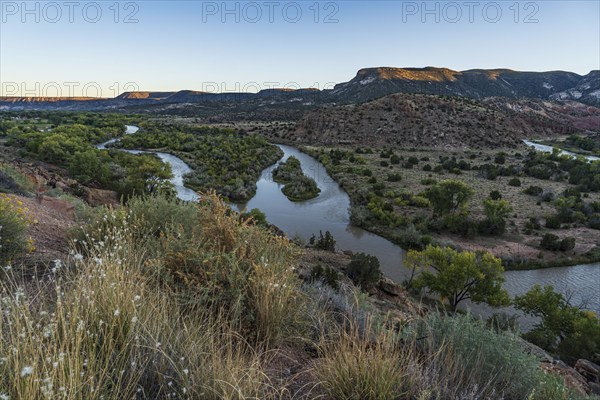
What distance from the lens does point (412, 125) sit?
237ft

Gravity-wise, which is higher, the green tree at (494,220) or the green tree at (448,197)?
the green tree at (448,197)

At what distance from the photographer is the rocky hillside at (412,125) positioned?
69.2m

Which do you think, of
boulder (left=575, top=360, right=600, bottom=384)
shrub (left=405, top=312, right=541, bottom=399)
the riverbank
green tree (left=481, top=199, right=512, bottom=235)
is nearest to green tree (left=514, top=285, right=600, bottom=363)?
boulder (left=575, top=360, right=600, bottom=384)

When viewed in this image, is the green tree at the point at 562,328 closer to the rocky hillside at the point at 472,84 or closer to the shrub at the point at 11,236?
Answer: the shrub at the point at 11,236

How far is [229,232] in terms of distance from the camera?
4320 mm

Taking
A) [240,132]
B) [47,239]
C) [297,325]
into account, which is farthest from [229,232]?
[240,132]

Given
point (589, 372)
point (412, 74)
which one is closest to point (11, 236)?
point (589, 372)

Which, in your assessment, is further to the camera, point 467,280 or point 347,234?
point 347,234

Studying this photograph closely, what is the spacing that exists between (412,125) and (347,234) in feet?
178

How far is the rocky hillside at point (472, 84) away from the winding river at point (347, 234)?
10194 centimetres

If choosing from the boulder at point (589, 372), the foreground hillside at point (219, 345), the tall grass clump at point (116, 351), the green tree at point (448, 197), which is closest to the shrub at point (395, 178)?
the green tree at point (448, 197)

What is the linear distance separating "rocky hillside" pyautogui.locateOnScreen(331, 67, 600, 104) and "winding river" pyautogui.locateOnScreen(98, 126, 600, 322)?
334ft

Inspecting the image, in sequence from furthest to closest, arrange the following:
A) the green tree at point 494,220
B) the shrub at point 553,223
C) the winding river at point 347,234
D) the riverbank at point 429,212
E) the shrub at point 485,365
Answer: the shrub at point 553,223, the green tree at point 494,220, the riverbank at point 429,212, the winding river at point 347,234, the shrub at point 485,365

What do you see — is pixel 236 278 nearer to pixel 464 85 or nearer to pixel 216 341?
pixel 216 341
